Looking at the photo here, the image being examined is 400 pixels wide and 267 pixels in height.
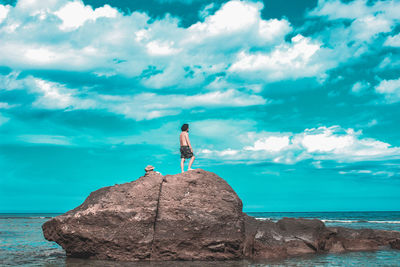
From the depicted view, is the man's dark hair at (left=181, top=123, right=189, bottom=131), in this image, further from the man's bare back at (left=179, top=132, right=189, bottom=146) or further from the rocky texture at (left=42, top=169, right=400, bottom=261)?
the rocky texture at (left=42, top=169, right=400, bottom=261)

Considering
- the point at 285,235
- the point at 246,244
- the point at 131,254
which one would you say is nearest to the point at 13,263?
the point at 131,254

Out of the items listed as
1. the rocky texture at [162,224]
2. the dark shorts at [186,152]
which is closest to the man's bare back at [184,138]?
the dark shorts at [186,152]

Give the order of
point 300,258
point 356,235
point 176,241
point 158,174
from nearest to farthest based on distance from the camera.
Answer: point 176,241
point 300,258
point 158,174
point 356,235

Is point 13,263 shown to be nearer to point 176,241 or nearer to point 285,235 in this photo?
point 176,241

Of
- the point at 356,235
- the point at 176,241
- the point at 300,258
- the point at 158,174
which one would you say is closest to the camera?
the point at 176,241

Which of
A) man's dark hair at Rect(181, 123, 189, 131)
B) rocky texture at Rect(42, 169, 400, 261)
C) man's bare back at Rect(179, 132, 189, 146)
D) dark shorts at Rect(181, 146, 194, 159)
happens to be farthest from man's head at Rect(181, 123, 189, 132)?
rocky texture at Rect(42, 169, 400, 261)

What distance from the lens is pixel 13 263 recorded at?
40.3ft

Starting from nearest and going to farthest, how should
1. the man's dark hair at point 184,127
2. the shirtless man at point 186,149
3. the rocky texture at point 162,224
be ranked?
the rocky texture at point 162,224 < the shirtless man at point 186,149 < the man's dark hair at point 184,127

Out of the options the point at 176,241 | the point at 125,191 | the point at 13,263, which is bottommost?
the point at 13,263

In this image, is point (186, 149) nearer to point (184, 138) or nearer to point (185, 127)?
point (184, 138)

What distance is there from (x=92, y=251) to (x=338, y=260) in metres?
8.96

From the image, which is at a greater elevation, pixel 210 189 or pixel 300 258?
pixel 210 189

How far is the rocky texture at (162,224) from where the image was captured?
12242mm

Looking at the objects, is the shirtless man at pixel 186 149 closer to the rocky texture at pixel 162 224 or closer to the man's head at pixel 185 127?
the man's head at pixel 185 127
